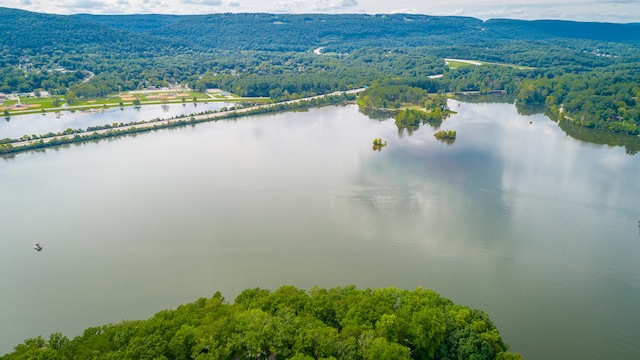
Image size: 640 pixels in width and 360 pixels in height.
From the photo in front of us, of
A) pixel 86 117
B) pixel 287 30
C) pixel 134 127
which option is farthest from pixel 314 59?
pixel 134 127

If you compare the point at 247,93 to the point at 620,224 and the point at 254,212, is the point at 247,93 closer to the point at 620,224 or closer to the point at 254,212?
the point at 254,212

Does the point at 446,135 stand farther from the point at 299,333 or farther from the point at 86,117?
the point at 86,117

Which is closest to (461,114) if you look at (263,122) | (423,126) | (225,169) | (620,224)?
(423,126)

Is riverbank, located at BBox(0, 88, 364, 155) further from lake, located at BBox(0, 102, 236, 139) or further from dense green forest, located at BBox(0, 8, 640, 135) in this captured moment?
dense green forest, located at BBox(0, 8, 640, 135)

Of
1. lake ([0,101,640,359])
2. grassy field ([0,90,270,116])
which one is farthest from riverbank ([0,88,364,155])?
grassy field ([0,90,270,116])

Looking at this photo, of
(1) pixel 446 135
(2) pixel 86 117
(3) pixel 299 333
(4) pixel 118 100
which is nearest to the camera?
(3) pixel 299 333

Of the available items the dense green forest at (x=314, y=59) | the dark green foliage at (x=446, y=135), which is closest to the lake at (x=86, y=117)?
the dense green forest at (x=314, y=59)

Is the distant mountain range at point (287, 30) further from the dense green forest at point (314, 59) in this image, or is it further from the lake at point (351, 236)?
the lake at point (351, 236)
